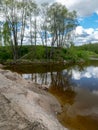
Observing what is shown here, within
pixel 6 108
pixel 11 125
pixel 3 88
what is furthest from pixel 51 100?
pixel 11 125

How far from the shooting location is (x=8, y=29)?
58.8 metres

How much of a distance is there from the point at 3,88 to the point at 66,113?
462 cm

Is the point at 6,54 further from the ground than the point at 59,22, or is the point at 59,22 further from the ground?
the point at 59,22

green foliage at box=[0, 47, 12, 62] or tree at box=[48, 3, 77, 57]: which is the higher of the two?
tree at box=[48, 3, 77, 57]

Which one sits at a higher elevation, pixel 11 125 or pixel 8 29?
pixel 8 29

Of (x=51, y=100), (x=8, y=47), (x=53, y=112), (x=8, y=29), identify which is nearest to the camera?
(x=53, y=112)

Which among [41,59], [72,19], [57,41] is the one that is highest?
[72,19]

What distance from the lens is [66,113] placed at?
635 inches

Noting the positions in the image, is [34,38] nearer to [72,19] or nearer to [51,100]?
[72,19]

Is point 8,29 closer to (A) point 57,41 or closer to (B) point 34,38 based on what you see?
(B) point 34,38

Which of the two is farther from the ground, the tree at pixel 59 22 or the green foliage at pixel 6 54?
the tree at pixel 59 22

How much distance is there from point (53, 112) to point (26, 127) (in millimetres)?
5845

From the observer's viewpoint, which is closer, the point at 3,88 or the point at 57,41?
the point at 3,88

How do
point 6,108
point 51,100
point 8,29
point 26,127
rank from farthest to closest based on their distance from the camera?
point 8,29 → point 51,100 → point 6,108 → point 26,127
